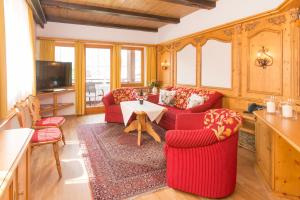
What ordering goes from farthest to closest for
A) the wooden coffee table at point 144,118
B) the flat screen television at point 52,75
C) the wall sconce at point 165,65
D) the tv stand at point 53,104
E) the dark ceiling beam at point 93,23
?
the wall sconce at point 165,65, the dark ceiling beam at point 93,23, the tv stand at point 53,104, the flat screen television at point 52,75, the wooden coffee table at point 144,118

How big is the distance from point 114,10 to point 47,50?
2.41 m

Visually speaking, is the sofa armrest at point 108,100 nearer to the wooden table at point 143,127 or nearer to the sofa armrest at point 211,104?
the wooden table at point 143,127

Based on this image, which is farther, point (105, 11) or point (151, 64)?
point (151, 64)

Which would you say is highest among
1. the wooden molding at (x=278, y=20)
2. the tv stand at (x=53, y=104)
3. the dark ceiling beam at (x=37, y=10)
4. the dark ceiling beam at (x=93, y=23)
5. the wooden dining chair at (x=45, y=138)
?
the dark ceiling beam at (x=93, y=23)

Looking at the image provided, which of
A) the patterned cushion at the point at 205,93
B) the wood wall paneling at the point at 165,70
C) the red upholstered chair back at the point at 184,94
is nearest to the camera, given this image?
the patterned cushion at the point at 205,93

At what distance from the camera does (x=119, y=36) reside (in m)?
6.97

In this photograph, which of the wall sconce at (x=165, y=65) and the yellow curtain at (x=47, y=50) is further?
the wall sconce at (x=165, y=65)

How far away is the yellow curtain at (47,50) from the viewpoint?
6.04 meters

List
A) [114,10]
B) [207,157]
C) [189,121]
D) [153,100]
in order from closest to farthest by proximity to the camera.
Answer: [207,157], [189,121], [114,10], [153,100]

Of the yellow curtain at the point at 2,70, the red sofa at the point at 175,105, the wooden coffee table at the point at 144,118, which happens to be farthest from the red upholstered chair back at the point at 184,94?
the yellow curtain at the point at 2,70

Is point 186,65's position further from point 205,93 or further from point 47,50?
point 47,50

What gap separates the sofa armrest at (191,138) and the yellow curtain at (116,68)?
16.8 ft

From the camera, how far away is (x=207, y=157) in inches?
86.2

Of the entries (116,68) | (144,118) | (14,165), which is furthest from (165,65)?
(14,165)
